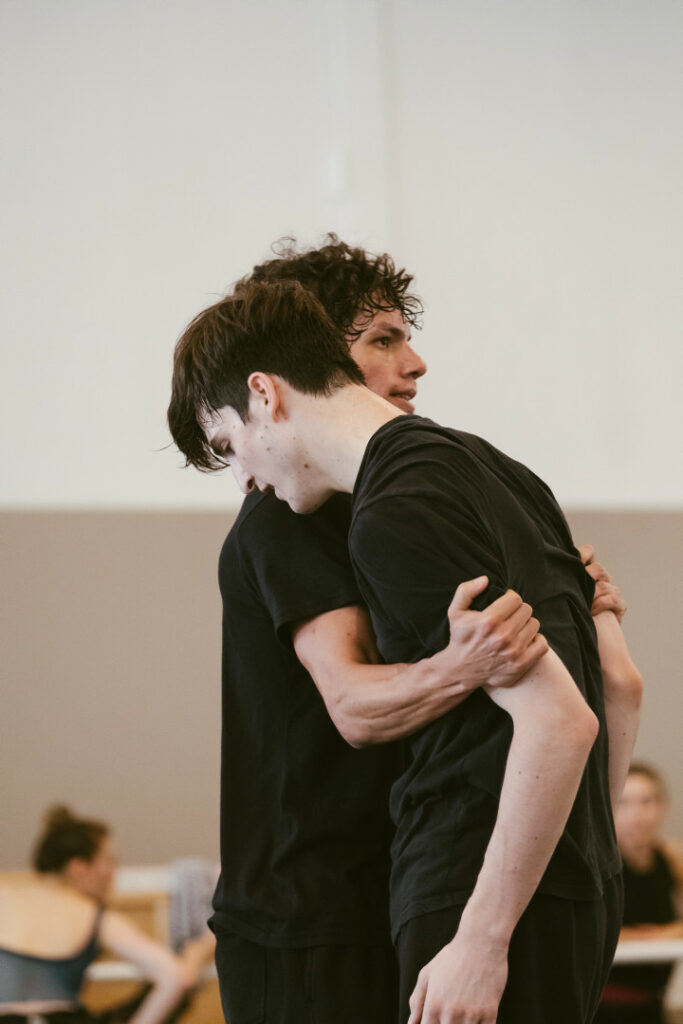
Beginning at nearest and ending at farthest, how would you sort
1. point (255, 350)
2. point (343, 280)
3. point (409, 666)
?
point (409, 666) < point (255, 350) < point (343, 280)

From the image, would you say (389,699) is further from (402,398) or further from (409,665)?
(402,398)

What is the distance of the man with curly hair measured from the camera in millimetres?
1270

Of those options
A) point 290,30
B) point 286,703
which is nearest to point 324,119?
point 290,30

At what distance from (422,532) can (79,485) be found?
3.70 metres

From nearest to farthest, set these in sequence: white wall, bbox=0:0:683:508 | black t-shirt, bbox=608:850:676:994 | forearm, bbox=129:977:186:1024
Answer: forearm, bbox=129:977:186:1024, black t-shirt, bbox=608:850:676:994, white wall, bbox=0:0:683:508

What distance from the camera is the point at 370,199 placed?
4828 mm

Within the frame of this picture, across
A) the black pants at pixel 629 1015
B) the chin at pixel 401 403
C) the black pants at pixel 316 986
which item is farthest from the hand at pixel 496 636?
the black pants at pixel 629 1015

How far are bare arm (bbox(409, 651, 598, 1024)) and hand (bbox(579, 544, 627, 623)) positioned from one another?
302mm

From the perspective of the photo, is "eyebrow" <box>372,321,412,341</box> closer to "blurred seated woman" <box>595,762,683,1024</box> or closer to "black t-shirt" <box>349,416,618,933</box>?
"black t-shirt" <box>349,416,618,933</box>

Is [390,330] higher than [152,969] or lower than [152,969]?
higher

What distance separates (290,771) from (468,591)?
467 mm

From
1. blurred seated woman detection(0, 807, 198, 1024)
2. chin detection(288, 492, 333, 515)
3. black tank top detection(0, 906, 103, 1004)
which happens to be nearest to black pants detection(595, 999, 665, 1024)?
blurred seated woman detection(0, 807, 198, 1024)

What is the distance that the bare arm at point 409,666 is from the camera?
1014 mm

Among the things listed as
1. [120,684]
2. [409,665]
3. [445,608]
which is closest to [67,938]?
[120,684]
